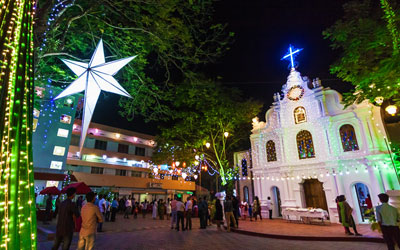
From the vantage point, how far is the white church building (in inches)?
507

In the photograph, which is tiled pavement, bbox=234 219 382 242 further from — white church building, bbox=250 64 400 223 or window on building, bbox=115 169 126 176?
window on building, bbox=115 169 126 176

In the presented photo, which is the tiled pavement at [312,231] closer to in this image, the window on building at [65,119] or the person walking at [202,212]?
the person walking at [202,212]

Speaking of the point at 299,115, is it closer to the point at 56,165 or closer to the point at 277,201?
the point at 277,201

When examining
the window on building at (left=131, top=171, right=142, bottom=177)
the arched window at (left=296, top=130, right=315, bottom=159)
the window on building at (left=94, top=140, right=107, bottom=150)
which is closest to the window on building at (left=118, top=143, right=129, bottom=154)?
the window on building at (left=94, top=140, right=107, bottom=150)

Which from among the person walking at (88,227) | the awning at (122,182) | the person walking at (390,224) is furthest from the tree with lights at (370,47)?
the awning at (122,182)

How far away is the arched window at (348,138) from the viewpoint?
13766mm

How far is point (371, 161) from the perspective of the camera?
41.4 ft

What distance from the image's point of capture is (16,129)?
208 cm

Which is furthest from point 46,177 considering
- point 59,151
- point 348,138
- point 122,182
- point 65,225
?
point 348,138

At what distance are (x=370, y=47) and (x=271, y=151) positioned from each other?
11.7m

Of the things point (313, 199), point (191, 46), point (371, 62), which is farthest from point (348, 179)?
point (191, 46)

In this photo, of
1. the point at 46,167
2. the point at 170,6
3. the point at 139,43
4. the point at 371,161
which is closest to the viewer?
the point at 170,6

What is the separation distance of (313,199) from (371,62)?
1071cm

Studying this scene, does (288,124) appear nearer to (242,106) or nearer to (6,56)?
(242,106)
